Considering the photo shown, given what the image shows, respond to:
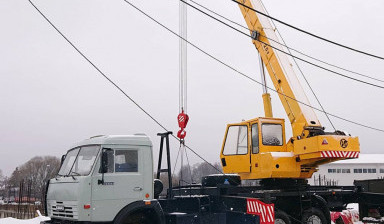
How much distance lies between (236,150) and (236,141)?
0.27m

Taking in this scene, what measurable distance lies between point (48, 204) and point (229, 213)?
4387 millimetres

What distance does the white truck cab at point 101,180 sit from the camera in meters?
7.92

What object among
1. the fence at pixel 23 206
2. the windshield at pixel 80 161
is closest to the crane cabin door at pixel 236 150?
the windshield at pixel 80 161

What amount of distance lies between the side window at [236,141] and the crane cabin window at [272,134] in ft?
1.95

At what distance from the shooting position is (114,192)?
27.0 ft

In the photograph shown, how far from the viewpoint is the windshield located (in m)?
8.21

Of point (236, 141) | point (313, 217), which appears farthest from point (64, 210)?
point (313, 217)

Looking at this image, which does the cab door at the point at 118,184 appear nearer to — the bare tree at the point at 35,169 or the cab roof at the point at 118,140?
the cab roof at the point at 118,140

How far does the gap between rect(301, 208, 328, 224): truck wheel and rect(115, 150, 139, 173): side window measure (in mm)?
5307

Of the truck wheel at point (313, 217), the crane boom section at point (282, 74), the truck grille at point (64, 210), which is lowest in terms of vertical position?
the truck wheel at point (313, 217)

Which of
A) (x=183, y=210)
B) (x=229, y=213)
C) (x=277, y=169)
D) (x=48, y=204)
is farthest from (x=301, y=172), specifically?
(x=48, y=204)

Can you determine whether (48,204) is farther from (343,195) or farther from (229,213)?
(343,195)

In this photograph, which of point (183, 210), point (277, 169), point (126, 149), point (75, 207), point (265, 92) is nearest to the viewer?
point (75, 207)

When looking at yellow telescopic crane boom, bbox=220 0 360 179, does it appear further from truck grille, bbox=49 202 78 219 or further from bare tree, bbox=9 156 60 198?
bare tree, bbox=9 156 60 198
